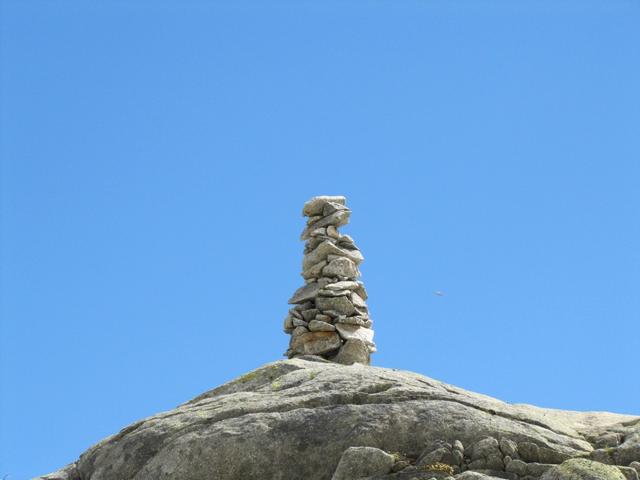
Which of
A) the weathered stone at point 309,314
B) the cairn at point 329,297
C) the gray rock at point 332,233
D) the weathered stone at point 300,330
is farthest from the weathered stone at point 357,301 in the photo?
the gray rock at point 332,233

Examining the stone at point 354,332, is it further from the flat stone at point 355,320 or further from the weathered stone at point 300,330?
the weathered stone at point 300,330

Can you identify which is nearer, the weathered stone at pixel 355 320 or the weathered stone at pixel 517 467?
the weathered stone at pixel 517 467

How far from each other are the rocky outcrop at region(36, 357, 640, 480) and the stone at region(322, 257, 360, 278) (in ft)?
43.9

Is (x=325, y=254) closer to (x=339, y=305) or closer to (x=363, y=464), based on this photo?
(x=339, y=305)

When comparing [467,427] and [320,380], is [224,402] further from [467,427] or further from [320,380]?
[467,427]

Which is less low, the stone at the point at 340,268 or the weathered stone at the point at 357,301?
the stone at the point at 340,268

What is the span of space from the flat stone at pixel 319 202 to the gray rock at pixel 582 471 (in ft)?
64.1

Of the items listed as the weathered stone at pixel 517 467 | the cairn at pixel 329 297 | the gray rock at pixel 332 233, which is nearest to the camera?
the weathered stone at pixel 517 467

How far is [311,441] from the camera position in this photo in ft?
65.7

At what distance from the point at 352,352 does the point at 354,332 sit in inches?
33.0

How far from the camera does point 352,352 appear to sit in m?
34.1

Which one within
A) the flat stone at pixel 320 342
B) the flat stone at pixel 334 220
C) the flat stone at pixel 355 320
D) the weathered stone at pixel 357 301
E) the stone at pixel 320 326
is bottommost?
the flat stone at pixel 320 342

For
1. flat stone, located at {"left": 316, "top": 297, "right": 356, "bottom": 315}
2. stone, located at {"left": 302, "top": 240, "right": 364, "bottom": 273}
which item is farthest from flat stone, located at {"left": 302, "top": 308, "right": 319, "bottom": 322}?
stone, located at {"left": 302, "top": 240, "right": 364, "bottom": 273}

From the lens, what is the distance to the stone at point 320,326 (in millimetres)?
34375
